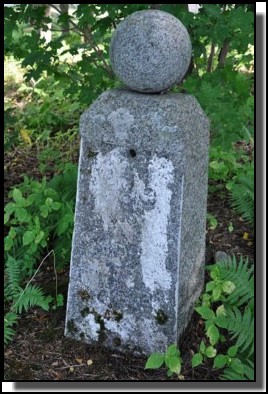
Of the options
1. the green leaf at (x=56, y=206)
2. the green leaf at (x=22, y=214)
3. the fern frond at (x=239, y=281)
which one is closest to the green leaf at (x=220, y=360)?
the fern frond at (x=239, y=281)

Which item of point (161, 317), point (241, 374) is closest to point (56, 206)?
point (161, 317)

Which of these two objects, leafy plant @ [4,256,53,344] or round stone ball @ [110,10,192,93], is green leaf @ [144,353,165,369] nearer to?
leafy plant @ [4,256,53,344]

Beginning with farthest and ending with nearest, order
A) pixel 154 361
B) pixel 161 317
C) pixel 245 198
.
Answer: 1. pixel 245 198
2. pixel 161 317
3. pixel 154 361

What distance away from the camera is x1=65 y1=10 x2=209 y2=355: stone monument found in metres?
2.64

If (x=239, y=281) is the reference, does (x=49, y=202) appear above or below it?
above

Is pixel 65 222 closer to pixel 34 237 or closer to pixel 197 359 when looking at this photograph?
pixel 34 237

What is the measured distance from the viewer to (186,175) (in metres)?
2.72

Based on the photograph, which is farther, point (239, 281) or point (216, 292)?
point (239, 281)

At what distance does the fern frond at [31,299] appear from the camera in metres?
3.30

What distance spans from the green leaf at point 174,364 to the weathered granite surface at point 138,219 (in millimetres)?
159

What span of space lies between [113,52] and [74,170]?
1.73m

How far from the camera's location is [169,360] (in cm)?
285

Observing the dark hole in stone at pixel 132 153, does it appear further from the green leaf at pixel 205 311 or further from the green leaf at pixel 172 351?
the green leaf at pixel 172 351

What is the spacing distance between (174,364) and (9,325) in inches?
44.5
